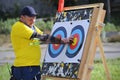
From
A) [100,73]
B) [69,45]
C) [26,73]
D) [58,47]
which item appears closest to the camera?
[26,73]

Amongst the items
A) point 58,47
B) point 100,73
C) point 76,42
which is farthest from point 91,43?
point 100,73

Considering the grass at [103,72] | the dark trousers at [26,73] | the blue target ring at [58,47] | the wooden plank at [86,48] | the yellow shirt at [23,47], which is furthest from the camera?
the grass at [103,72]

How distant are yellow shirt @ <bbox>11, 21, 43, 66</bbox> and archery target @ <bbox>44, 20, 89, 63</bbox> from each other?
0.48 meters

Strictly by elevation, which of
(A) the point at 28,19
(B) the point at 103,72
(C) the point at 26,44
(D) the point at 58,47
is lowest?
(B) the point at 103,72

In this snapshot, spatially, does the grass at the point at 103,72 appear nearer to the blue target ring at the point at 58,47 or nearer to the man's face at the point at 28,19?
Result: the blue target ring at the point at 58,47

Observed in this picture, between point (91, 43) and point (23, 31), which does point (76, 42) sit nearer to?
point (91, 43)

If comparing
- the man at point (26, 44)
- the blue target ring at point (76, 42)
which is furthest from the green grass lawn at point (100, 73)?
the man at point (26, 44)

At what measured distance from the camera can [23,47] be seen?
704cm

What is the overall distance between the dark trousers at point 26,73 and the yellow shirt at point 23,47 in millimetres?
71

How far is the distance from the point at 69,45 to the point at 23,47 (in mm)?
778

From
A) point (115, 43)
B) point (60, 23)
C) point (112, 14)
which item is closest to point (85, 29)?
point (60, 23)

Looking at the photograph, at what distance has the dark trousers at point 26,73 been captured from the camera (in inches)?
279

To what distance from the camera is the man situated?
6.95m

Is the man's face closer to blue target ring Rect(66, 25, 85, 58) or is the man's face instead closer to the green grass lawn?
blue target ring Rect(66, 25, 85, 58)
